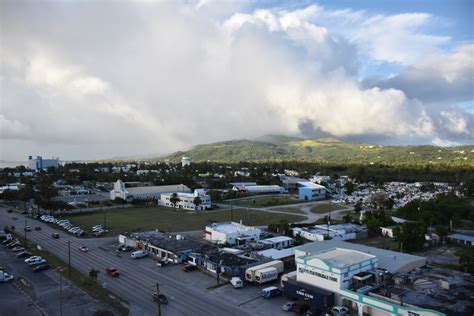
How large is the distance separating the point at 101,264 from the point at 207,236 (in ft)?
31.3

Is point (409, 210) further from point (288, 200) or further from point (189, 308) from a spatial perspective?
point (189, 308)

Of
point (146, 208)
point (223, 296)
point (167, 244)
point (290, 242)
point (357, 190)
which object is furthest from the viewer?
point (357, 190)

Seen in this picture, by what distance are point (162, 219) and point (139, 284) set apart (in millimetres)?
20262

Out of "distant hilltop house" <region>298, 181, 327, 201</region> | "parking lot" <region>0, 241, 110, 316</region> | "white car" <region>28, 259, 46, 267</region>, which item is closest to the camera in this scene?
"parking lot" <region>0, 241, 110, 316</region>

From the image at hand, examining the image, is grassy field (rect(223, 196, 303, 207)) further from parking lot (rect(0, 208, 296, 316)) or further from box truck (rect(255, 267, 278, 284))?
box truck (rect(255, 267, 278, 284))

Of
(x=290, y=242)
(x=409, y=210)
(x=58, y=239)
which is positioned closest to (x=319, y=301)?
Answer: (x=290, y=242)

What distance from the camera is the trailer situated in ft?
53.9

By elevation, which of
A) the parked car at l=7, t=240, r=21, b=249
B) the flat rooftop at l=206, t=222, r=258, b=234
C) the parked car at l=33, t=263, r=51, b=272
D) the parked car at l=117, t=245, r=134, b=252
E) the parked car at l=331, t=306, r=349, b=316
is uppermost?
the flat rooftop at l=206, t=222, r=258, b=234

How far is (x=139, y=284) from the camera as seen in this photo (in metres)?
19.6

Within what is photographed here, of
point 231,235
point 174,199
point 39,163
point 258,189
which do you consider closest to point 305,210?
point 174,199

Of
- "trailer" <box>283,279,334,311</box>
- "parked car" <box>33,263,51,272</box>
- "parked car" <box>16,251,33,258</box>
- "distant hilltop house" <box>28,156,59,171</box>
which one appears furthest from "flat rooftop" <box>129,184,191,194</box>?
"distant hilltop house" <box>28,156,59,171</box>

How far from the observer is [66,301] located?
17.2 meters

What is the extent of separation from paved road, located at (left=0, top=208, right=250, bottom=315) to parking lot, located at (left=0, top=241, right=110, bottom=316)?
5.49ft

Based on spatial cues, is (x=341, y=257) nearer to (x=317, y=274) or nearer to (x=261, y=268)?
(x=317, y=274)
